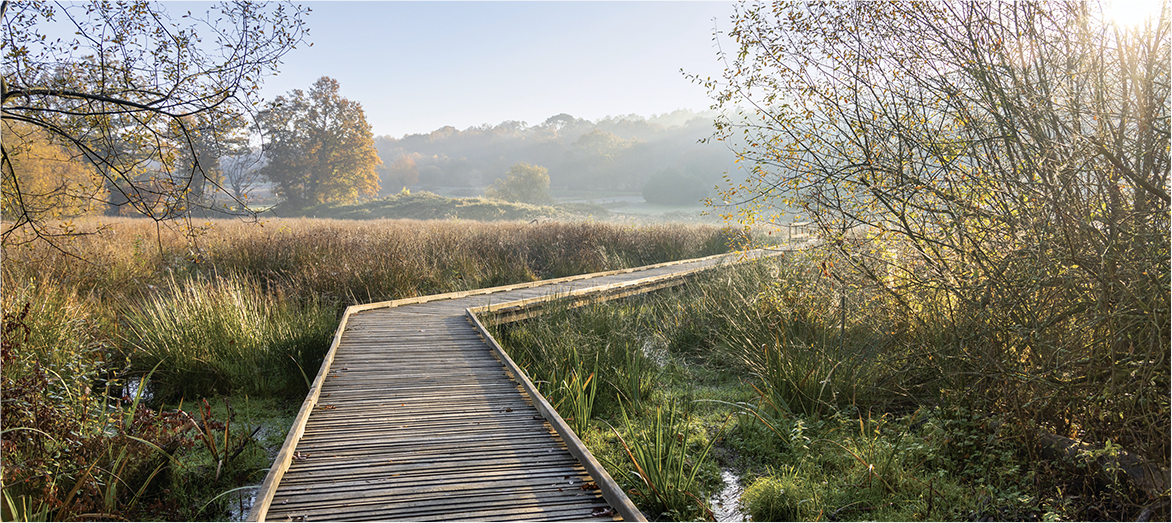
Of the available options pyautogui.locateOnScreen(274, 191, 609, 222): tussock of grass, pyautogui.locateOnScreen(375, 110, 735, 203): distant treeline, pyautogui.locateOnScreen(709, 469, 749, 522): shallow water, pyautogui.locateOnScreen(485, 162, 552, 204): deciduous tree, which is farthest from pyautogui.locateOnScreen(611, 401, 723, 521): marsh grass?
Answer: pyautogui.locateOnScreen(375, 110, 735, 203): distant treeline

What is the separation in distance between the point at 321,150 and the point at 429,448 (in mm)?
39926

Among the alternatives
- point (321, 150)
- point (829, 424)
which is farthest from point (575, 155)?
point (829, 424)

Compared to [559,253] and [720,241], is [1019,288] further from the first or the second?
[720,241]

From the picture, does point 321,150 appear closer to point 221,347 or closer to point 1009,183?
point 221,347

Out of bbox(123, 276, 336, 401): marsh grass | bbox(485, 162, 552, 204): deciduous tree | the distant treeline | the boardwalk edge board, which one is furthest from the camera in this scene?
the distant treeline

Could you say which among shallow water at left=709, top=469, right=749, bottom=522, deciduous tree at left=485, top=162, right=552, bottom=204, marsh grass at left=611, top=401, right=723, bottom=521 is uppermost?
deciduous tree at left=485, top=162, right=552, bottom=204

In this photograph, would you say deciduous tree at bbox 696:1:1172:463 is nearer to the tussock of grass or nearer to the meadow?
the meadow

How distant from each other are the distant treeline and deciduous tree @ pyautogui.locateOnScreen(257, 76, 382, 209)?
2709cm

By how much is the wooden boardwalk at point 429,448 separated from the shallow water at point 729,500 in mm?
1017

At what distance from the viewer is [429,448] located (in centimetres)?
331

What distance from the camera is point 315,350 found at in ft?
18.5

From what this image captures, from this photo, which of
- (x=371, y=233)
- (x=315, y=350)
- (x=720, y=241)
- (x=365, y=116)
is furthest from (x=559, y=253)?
(x=365, y=116)

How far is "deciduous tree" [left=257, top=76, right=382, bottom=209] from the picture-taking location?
37.8m

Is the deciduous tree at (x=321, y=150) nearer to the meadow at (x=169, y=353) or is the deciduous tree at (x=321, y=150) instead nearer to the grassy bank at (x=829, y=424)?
the meadow at (x=169, y=353)
